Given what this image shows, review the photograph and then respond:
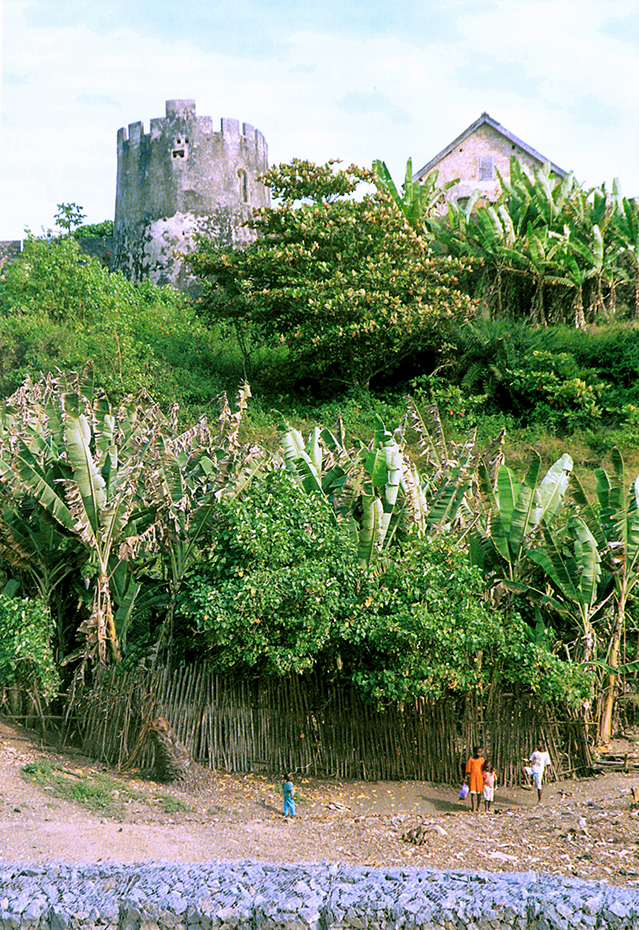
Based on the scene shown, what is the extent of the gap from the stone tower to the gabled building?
6.29m

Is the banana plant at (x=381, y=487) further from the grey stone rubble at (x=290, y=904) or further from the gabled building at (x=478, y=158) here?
the gabled building at (x=478, y=158)

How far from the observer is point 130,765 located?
424 inches

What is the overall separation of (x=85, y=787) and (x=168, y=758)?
97cm

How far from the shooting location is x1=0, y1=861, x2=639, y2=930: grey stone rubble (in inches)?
244

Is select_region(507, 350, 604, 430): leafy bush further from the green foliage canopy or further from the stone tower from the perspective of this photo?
the stone tower

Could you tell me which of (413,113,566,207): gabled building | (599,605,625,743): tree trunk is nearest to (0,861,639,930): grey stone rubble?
(599,605,625,743): tree trunk

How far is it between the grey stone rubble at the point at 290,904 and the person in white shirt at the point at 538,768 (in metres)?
4.08

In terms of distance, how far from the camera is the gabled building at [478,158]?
2955 centimetres

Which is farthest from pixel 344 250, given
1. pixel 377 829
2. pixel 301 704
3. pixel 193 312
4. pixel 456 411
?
pixel 377 829

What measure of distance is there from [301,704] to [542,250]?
558 inches

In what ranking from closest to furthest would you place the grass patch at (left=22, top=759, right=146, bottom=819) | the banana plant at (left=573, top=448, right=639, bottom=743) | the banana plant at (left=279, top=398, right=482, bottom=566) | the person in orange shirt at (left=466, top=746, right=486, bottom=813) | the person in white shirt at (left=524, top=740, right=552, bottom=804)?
the grass patch at (left=22, top=759, right=146, bottom=819)
the person in orange shirt at (left=466, top=746, right=486, bottom=813)
the person in white shirt at (left=524, top=740, right=552, bottom=804)
the banana plant at (left=279, top=398, right=482, bottom=566)
the banana plant at (left=573, top=448, right=639, bottom=743)

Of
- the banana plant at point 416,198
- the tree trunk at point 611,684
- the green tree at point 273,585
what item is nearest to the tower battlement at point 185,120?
the banana plant at point 416,198

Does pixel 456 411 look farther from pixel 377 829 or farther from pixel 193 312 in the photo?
pixel 377 829

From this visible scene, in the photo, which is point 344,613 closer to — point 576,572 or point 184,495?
point 184,495
